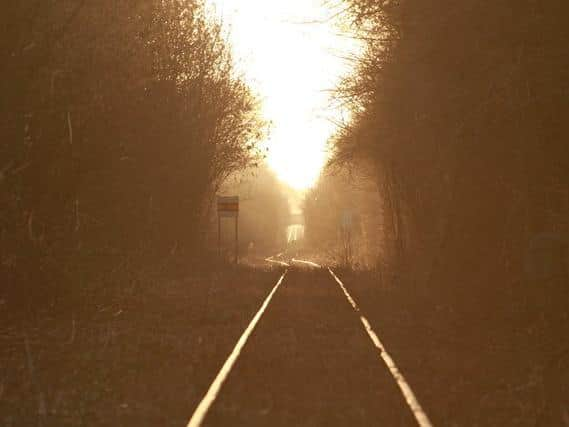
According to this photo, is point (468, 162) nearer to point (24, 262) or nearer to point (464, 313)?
point (464, 313)

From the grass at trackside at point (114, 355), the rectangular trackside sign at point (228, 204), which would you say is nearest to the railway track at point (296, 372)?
the grass at trackside at point (114, 355)

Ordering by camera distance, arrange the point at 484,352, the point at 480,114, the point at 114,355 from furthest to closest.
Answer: the point at 480,114
the point at 484,352
the point at 114,355

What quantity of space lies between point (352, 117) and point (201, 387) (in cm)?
1989

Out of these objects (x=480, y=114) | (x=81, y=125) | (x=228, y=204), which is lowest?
(x=228, y=204)

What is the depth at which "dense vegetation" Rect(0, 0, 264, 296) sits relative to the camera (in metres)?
12.6

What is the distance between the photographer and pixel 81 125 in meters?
14.6

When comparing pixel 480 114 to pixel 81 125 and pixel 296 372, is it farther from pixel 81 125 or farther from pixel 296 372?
pixel 296 372

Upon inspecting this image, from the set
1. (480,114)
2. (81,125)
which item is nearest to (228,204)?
(81,125)

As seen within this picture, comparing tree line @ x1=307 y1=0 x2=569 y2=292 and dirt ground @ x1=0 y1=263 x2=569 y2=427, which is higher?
tree line @ x1=307 y1=0 x2=569 y2=292

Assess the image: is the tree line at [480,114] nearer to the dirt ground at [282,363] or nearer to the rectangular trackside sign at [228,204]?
the dirt ground at [282,363]

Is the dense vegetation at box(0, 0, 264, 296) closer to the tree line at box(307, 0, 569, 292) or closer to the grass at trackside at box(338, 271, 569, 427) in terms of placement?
the tree line at box(307, 0, 569, 292)

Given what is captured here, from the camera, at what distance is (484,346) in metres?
11.3

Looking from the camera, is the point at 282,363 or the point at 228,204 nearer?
the point at 282,363

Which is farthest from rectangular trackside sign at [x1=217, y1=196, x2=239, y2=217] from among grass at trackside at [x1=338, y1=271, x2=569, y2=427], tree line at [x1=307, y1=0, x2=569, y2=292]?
grass at trackside at [x1=338, y1=271, x2=569, y2=427]
